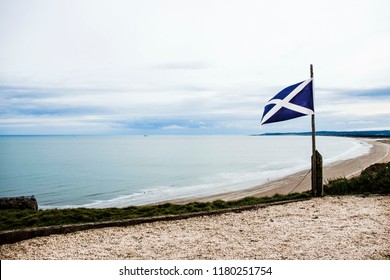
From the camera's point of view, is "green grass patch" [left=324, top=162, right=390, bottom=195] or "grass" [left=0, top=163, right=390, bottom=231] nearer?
"grass" [left=0, top=163, right=390, bottom=231]

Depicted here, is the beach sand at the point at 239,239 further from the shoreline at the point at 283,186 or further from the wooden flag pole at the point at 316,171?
the shoreline at the point at 283,186

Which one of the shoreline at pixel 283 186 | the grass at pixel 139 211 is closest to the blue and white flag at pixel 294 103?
the grass at pixel 139 211

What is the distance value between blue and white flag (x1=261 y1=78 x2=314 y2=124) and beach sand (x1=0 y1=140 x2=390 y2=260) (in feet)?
7.73

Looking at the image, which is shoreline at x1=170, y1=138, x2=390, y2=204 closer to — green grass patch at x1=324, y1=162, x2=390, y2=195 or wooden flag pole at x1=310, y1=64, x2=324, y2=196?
green grass patch at x1=324, y1=162, x2=390, y2=195

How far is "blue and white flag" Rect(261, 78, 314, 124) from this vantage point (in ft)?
27.8


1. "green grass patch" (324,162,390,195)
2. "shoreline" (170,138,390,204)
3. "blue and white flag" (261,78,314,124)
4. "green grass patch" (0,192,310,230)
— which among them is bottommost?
"shoreline" (170,138,390,204)

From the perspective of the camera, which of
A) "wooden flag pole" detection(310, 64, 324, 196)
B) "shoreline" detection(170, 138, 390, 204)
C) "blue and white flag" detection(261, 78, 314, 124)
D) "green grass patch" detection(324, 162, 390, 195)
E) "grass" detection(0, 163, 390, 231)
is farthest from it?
"shoreline" detection(170, 138, 390, 204)

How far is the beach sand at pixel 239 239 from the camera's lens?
4.98 meters

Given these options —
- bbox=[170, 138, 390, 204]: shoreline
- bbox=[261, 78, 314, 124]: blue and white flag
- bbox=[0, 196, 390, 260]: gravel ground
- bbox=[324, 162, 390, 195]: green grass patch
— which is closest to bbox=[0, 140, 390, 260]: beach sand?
bbox=[0, 196, 390, 260]: gravel ground

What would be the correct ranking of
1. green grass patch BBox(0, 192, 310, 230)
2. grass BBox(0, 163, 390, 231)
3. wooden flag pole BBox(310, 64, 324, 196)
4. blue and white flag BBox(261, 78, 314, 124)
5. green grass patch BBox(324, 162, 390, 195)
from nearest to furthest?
green grass patch BBox(0, 192, 310, 230)
grass BBox(0, 163, 390, 231)
blue and white flag BBox(261, 78, 314, 124)
wooden flag pole BBox(310, 64, 324, 196)
green grass patch BBox(324, 162, 390, 195)

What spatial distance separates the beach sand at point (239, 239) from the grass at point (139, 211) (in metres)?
1.33

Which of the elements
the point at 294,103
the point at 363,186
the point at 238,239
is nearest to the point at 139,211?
the point at 238,239
